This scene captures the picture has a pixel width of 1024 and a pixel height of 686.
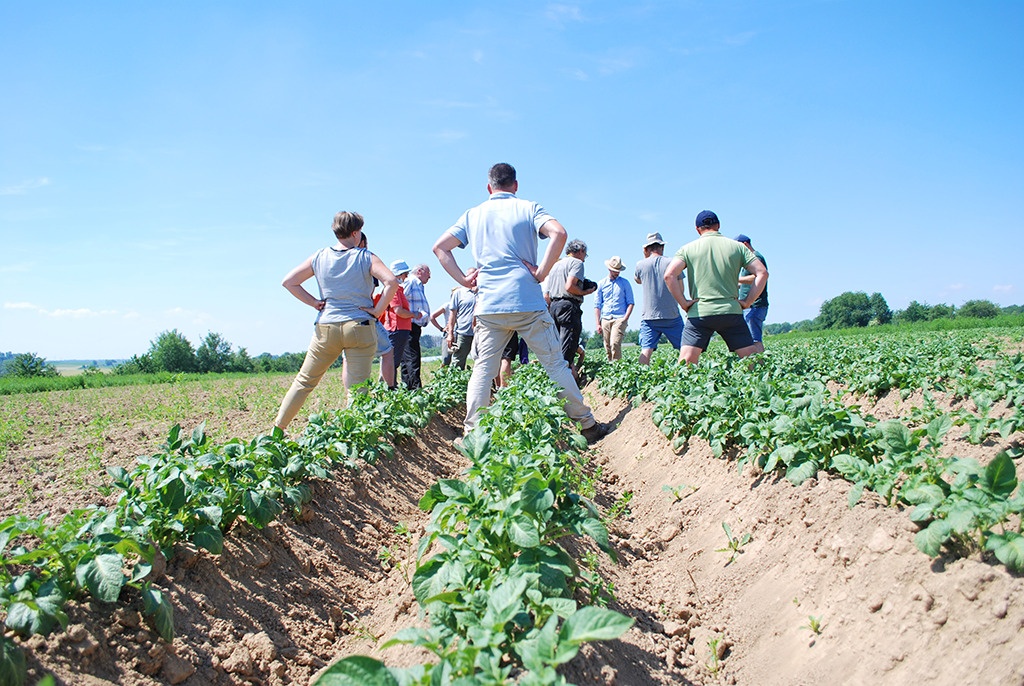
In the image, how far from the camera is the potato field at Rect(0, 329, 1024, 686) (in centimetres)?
189

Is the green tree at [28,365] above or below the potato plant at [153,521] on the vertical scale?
above

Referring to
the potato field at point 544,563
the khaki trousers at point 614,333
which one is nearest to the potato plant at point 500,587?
the potato field at point 544,563

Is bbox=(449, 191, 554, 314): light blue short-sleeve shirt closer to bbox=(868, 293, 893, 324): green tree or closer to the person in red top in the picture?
the person in red top

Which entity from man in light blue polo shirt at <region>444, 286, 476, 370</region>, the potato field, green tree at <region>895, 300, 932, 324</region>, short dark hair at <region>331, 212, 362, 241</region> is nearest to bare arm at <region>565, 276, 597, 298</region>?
man in light blue polo shirt at <region>444, 286, 476, 370</region>

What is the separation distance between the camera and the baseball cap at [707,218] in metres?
6.16

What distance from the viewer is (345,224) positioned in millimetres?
5512

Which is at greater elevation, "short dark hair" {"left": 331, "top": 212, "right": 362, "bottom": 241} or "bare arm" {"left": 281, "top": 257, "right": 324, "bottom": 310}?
"short dark hair" {"left": 331, "top": 212, "right": 362, "bottom": 241}

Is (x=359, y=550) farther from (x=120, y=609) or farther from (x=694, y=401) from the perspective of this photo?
(x=694, y=401)

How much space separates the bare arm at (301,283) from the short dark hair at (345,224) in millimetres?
345

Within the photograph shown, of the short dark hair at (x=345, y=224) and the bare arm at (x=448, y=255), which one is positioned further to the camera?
the short dark hair at (x=345, y=224)

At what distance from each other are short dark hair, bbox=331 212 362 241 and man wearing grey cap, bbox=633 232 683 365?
4210 millimetres

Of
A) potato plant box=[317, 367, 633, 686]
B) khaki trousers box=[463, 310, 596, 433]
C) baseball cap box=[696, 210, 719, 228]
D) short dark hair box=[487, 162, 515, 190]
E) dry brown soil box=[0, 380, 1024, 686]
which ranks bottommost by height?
dry brown soil box=[0, 380, 1024, 686]

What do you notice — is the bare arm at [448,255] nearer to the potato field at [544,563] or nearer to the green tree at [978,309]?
the potato field at [544,563]

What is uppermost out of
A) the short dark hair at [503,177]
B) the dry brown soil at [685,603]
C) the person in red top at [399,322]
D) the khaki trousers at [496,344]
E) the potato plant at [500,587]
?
the short dark hair at [503,177]
